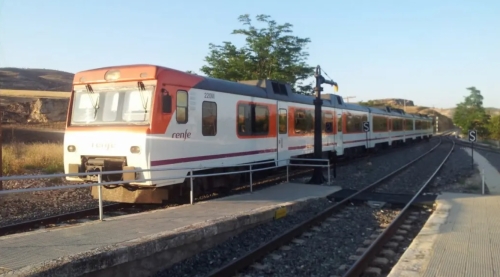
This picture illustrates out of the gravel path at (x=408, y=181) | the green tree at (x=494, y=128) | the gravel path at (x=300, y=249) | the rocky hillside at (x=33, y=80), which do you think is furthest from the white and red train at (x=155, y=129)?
the rocky hillside at (x=33, y=80)

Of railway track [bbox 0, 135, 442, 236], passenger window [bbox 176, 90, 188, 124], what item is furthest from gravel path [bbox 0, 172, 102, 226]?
passenger window [bbox 176, 90, 188, 124]

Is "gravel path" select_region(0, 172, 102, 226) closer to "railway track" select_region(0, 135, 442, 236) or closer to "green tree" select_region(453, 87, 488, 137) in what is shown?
"railway track" select_region(0, 135, 442, 236)

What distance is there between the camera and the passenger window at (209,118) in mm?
11250

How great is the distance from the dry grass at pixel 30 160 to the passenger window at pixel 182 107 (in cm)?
820

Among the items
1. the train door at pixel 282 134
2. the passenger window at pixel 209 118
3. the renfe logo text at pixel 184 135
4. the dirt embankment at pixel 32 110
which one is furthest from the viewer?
the dirt embankment at pixel 32 110

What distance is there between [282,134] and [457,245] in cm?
922

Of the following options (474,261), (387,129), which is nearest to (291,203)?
(474,261)

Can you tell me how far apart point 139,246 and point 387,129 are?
30.9m

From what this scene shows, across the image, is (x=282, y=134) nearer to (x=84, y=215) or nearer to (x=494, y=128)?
(x=84, y=215)

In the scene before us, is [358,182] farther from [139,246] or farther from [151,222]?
[139,246]

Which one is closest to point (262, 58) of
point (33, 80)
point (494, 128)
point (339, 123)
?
point (339, 123)

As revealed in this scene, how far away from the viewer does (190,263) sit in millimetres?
6777

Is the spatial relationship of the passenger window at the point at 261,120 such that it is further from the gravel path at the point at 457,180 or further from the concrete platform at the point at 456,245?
the concrete platform at the point at 456,245

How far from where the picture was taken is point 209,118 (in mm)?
11484
